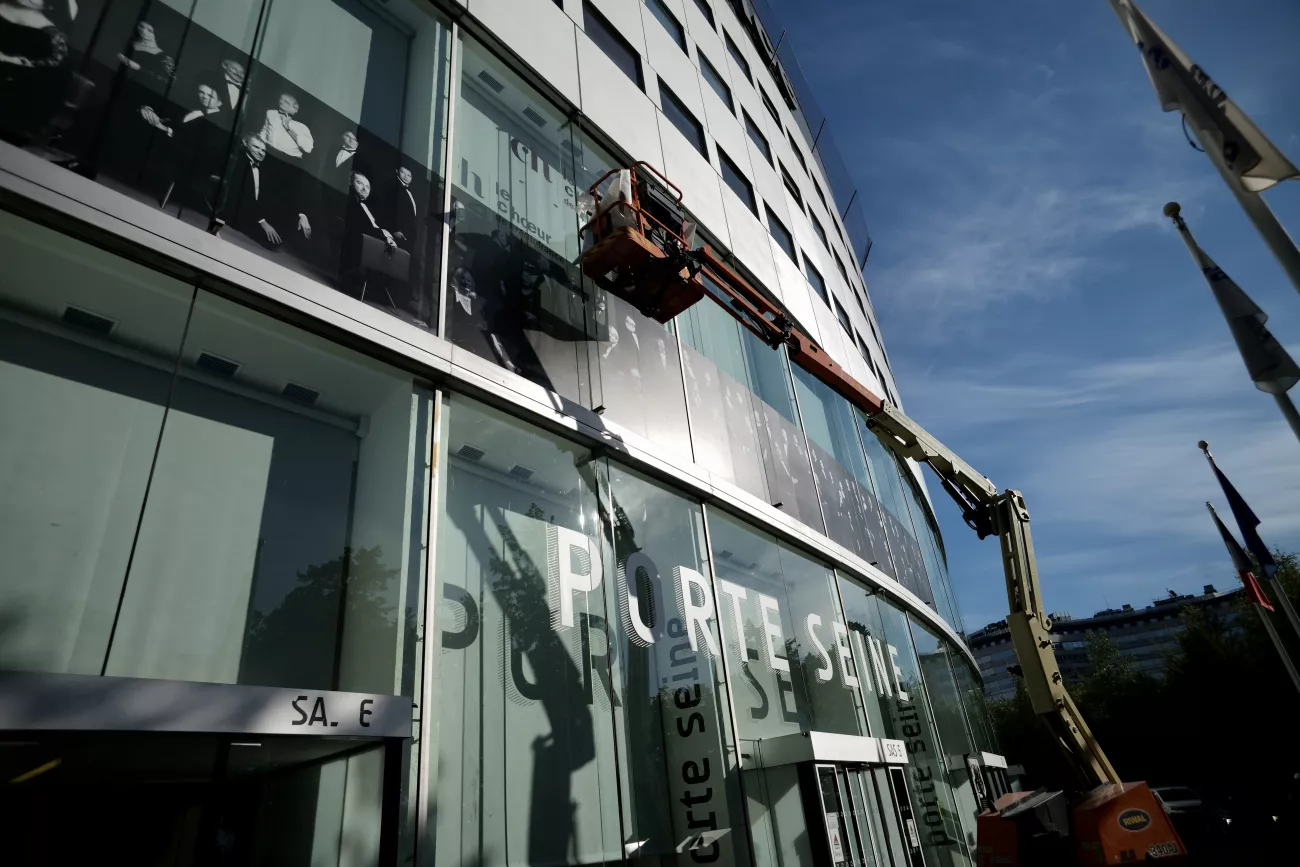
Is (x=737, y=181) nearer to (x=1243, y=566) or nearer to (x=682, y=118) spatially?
(x=682, y=118)

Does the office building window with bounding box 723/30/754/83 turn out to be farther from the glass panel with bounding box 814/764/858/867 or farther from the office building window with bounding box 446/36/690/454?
the glass panel with bounding box 814/764/858/867

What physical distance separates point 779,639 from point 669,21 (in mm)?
16068

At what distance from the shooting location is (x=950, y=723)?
19.6m

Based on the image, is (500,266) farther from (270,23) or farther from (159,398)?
(159,398)

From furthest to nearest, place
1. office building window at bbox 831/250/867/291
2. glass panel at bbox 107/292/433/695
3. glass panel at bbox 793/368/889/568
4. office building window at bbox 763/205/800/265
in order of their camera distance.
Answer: office building window at bbox 831/250/867/291, office building window at bbox 763/205/800/265, glass panel at bbox 793/368/889/568, glass panel at bbox 107/292/433/695

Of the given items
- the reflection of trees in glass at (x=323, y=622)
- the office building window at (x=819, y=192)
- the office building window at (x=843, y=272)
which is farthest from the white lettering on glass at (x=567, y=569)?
the office building window at (x=819, y=192)

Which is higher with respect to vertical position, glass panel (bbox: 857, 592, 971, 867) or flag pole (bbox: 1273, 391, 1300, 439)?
flag pole (bbox: 1273, 391, 1300, 439)

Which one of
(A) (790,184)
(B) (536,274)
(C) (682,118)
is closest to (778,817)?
(B) (536,274)

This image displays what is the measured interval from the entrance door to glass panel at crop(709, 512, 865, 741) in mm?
5820

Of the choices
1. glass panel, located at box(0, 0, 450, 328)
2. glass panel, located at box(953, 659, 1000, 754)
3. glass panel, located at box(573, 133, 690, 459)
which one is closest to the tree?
→ glass panel, located at box(953, 659, 1000, 754)

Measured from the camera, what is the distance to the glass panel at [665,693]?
8.32 metres

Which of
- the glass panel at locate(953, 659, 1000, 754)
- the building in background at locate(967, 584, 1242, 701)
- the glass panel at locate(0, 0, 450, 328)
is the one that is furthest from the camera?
the building in background at locate(967, 584, 1242, 701)

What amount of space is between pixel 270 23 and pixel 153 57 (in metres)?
1.71

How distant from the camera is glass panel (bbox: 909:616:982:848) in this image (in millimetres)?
18531
